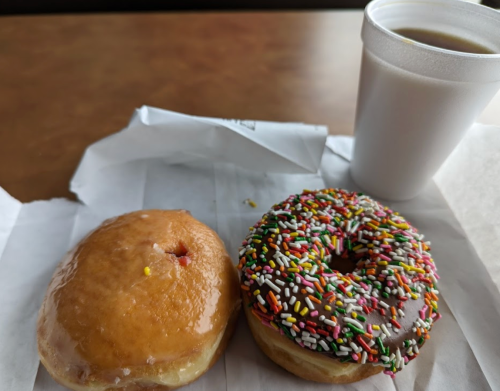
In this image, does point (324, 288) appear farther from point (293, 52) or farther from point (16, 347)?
point (293, 52)

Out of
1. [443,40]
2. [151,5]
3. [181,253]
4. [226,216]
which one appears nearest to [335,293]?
[181,253]

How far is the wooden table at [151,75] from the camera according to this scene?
132cm

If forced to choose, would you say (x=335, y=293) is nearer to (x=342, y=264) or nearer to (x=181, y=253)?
(x=342, y=264)

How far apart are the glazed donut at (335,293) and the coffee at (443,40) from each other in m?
0.47

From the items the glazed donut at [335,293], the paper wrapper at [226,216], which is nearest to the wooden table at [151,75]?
the paper wrapper at [226,216]

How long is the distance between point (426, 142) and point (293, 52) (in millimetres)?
852

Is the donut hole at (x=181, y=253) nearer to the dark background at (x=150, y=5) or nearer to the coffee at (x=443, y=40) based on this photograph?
the coffee at (x=443, y=40)

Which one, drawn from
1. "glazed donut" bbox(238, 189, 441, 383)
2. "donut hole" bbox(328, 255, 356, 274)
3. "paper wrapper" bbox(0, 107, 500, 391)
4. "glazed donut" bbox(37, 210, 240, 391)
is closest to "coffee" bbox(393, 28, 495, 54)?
"paper wrapper" bbox(0, 107, 500, 391)

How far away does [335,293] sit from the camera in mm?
835

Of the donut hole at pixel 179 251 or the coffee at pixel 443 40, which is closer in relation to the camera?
the donut hole at pixel 179 251

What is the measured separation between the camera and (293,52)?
1.76 m

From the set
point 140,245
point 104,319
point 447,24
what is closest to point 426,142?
point 447,24

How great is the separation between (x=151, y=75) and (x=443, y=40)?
102 centimetres

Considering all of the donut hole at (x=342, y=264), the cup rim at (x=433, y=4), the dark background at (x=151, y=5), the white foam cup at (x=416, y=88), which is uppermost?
the cup rim at (x=433, y=4)
